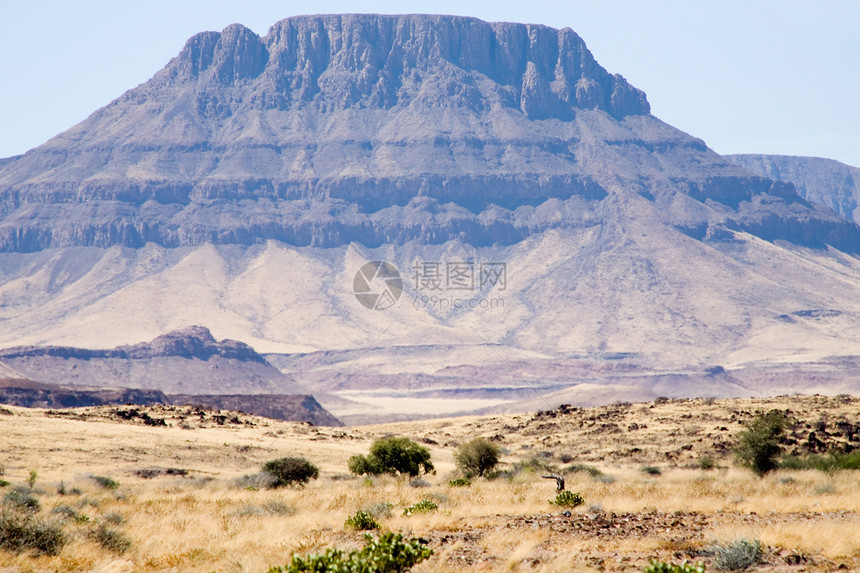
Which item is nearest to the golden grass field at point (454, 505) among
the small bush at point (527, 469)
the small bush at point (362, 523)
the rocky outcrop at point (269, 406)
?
the small bush at point (362, 523)

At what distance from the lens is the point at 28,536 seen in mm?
19156

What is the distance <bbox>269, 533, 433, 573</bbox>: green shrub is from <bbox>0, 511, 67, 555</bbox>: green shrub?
5820mm

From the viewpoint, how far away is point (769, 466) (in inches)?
1559

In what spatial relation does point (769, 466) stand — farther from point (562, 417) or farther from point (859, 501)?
point (562, 417)

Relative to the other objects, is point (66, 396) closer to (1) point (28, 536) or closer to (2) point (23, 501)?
(2) point (23, 501)

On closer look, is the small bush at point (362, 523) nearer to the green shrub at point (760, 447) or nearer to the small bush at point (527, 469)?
the small bush at point (527, 469)

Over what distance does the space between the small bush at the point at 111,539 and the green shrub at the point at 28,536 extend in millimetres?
714

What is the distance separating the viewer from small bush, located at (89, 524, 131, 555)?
19.8m

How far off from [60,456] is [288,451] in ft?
38.4

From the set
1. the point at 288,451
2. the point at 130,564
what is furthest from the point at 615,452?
the point at 130,564

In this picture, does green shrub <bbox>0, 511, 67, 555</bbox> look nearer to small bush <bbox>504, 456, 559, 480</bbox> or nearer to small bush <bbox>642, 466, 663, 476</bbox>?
small bush <bbox>504, 456, 559, 480</bbox>

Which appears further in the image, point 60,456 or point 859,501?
point 60,456

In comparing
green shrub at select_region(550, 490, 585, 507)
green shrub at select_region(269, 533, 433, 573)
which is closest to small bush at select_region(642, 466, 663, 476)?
green shrub at select_region(550, 490, 585, 507)

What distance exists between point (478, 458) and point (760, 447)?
1134 cm
